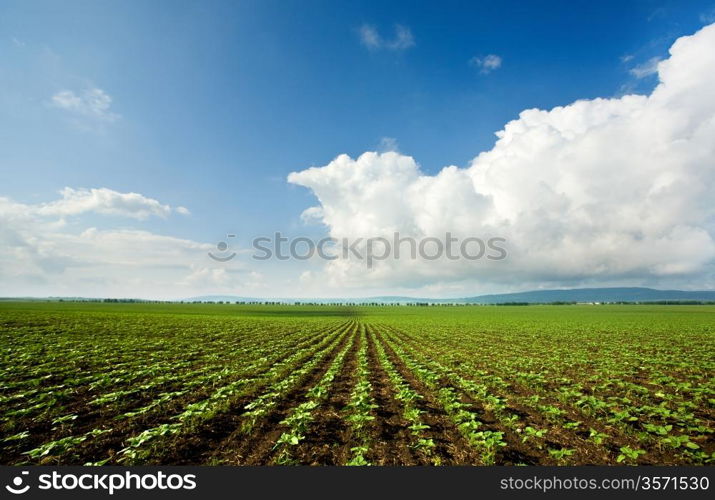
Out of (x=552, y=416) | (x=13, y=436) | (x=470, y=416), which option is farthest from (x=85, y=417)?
(x=552, y=416)

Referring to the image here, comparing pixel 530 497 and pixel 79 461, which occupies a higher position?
pixel 79 461

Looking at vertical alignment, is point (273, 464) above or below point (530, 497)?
above

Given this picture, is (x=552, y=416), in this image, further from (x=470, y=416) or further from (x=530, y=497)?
(x=530, y=497)

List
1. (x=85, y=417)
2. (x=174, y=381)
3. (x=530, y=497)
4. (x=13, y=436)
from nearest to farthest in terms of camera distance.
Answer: (x=530, y=497), (x=13, y=436), (x=85, y=417), (x=174, y=381)

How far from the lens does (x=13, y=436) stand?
26.2 feet

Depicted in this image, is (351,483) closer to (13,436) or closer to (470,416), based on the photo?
(470,416)

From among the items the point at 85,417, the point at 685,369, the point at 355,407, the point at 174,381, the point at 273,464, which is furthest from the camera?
the point at 685,369

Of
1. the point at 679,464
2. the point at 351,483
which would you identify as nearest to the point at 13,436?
the point at 351,483

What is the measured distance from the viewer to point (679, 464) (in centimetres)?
730

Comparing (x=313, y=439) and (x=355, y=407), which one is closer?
(x=313, y=439)

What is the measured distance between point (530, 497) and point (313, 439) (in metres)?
5.36

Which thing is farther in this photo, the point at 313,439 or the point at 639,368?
the point at 639,368

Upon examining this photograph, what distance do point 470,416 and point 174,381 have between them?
44.2 feet

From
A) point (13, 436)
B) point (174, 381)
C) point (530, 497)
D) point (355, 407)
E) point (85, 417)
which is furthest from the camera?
point (174, 381)
